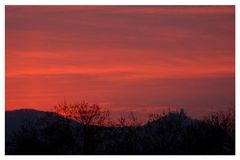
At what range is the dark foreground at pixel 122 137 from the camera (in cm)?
2139

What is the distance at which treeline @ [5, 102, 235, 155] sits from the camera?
21406 mm

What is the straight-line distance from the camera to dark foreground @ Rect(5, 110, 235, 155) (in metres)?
21.4

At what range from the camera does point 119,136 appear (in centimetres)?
2369

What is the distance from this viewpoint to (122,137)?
76.6ft

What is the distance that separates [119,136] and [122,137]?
35 cm

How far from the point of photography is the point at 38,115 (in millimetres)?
24031

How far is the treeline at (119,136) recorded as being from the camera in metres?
21.4
